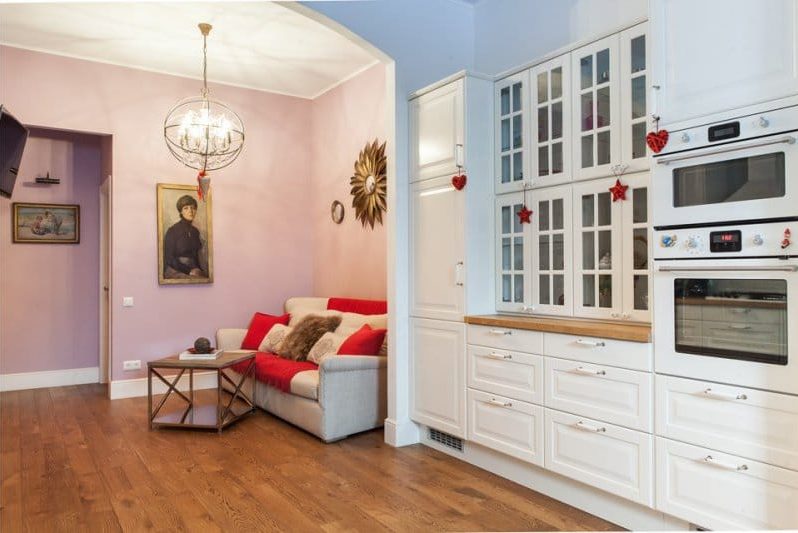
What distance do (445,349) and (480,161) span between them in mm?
1162

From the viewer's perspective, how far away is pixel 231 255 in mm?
6066

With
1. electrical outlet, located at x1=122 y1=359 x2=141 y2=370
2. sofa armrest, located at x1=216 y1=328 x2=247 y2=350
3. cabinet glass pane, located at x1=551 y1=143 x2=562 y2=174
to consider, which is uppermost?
cabinet glass pane, located at x1=551 y1=143 x2=562 y2=174

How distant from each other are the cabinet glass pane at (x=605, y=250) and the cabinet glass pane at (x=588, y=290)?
91 mm

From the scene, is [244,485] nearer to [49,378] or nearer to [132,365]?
[132,365]

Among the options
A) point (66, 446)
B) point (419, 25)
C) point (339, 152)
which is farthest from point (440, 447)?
point (339, 152)

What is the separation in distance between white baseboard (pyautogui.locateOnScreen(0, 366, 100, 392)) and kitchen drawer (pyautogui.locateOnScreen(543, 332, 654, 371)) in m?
5.11

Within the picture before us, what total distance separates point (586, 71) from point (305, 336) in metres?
2.98

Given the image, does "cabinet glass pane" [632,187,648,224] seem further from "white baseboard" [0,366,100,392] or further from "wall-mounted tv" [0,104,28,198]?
"white baseboard" [0,366,100,392]

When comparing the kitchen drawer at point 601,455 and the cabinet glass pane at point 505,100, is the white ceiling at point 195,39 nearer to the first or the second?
the cabinet glass pane at point 505,100

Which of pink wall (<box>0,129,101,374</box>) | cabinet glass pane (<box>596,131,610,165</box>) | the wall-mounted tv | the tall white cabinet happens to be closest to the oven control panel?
cabinet glass pane (<box>596,131,610,165</box>)

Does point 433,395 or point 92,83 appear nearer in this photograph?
point 433,395

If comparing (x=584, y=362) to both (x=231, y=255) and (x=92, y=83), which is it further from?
(x=92, y=83)

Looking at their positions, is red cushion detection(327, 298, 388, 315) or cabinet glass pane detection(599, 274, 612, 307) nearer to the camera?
cabinet glass pane detection(599, 274, 612, 307)

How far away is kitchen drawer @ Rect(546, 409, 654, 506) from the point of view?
2.49 meters
